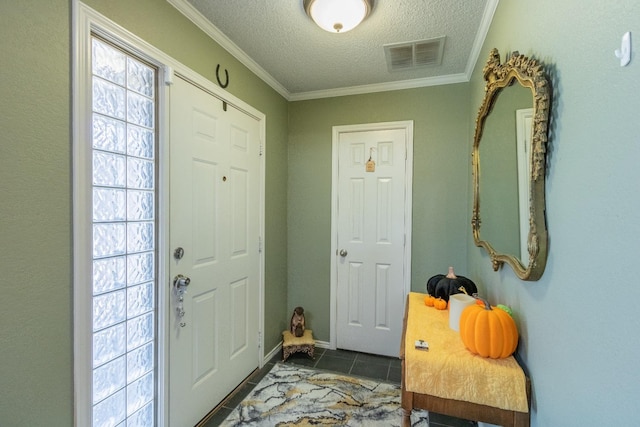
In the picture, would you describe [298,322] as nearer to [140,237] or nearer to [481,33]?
[140,237]

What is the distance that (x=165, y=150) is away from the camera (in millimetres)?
1547

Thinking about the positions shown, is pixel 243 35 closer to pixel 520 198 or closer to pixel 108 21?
pixel 108 21

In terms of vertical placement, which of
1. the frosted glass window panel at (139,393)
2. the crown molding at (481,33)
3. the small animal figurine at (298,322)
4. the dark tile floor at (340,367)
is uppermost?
the crown molding at (481,33)

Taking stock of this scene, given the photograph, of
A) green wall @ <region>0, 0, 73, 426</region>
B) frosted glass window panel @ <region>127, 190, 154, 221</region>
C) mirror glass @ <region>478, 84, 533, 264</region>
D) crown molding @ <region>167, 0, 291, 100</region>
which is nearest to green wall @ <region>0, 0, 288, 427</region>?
green wall @ <region>0, 0, 73, 426</region>

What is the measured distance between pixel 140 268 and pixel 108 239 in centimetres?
23

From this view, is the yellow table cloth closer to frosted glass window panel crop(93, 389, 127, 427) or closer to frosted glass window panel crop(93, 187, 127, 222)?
frosted glass window panel crop(93, 389, 127, 427)

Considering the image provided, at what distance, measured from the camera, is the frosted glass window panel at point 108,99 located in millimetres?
1251

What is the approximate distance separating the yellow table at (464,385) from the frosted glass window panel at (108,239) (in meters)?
1.36

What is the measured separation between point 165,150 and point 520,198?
5.45 ft

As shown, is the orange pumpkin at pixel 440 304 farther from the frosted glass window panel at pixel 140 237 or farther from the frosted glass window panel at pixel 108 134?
the frosted glass window panel at pixel 108 134

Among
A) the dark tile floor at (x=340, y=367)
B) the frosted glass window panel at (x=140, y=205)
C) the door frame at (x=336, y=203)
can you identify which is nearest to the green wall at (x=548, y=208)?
the frosted glass window panel at (x=140, y=205)

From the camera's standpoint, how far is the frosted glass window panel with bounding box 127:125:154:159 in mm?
1405

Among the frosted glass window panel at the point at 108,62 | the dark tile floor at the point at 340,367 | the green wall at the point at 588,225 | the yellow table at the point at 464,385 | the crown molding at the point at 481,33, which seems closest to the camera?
the green wall at the point at 588,225

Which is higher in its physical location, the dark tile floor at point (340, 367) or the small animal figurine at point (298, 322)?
the small animal figurine at point (298, 322)
